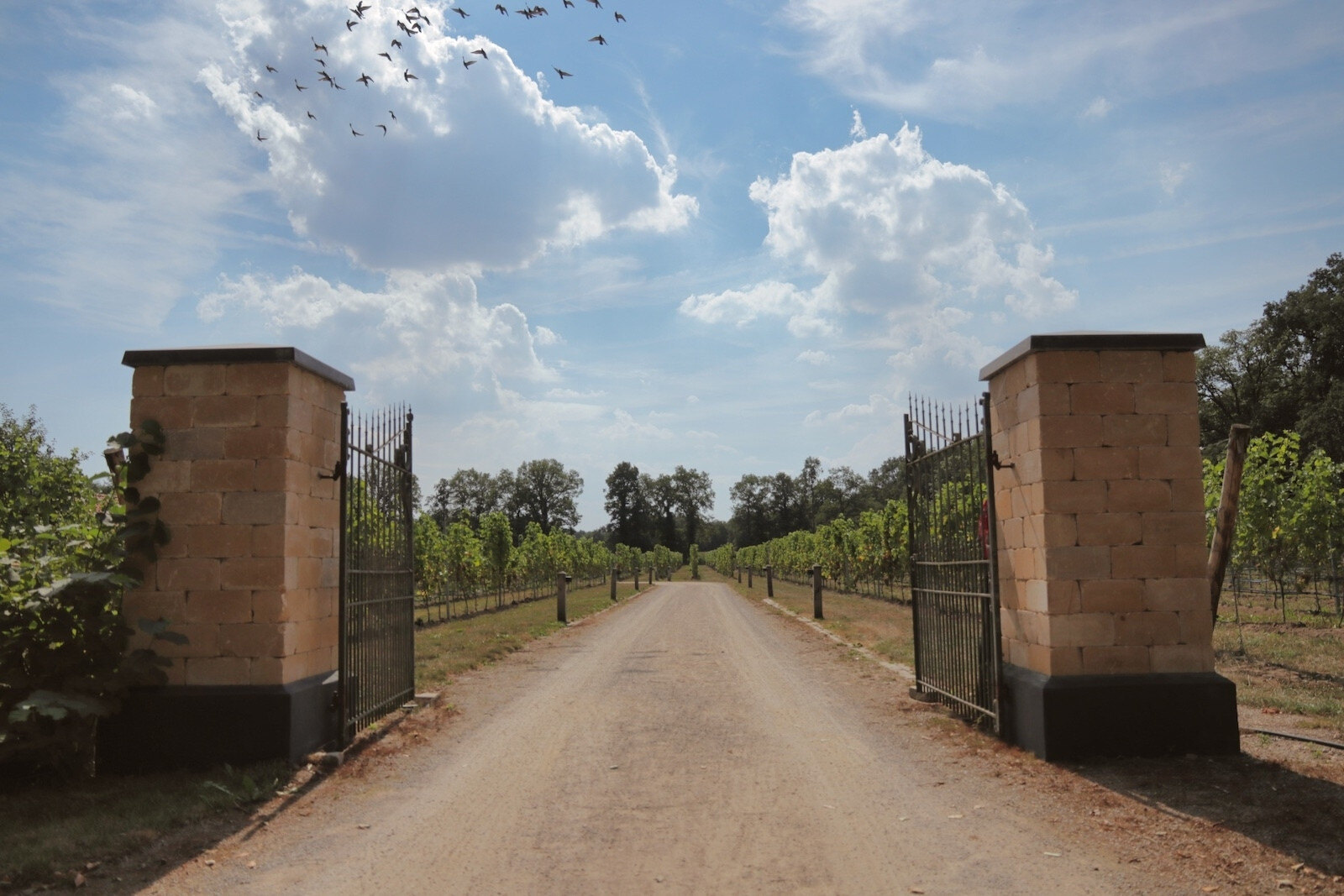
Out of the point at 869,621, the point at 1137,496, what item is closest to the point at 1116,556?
the point at 1137,496

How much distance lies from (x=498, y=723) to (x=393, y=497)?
8.15ft

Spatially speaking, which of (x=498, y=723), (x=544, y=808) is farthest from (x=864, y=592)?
(x=544, y=808)

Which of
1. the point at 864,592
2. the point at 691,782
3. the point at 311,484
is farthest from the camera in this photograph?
the point at 864,592

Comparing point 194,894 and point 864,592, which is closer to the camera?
point 194,894

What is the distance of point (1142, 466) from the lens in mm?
6699

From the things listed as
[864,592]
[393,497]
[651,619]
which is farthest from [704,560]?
[393,497]

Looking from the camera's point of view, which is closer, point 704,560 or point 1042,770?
point 1042,770

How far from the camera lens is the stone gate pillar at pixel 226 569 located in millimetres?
6406

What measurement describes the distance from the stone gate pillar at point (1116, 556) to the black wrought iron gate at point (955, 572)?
610 mm

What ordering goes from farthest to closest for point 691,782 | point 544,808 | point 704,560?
point 704,560 < point 691,782 < point 544,808

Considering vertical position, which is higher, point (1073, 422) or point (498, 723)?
point (1073, 422)

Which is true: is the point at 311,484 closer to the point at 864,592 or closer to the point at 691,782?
the point at 691,782

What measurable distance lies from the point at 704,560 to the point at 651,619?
375 feet

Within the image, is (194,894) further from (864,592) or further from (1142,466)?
(864,592)
